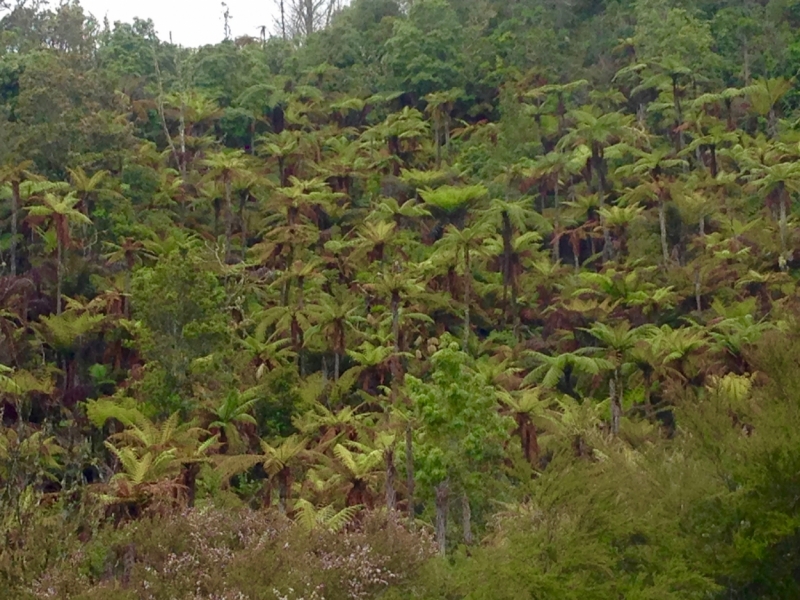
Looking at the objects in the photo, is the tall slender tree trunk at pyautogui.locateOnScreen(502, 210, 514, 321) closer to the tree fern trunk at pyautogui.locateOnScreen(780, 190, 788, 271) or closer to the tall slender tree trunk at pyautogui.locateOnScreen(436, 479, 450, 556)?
the tree fern trunk at pyautogui.locateOnScreen(780, 190, 788, 271)

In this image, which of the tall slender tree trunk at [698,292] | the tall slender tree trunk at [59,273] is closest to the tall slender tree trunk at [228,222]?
the tall slender tree trunk at [59,273]

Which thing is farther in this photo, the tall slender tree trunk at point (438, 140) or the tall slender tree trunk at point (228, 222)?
the tall slender tree trunk at point (438, 140)

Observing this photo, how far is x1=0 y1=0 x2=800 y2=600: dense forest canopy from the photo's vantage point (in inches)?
383

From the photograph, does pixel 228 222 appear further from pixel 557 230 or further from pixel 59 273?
pixel 557 230

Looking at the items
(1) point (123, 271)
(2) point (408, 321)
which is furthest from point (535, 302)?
(1) point (123, 271)

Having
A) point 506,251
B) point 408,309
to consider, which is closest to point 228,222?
point 408,309

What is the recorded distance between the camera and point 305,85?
39.4m

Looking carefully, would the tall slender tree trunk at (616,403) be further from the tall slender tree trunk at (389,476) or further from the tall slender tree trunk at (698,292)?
the tall slender tree trunk at (389,476)

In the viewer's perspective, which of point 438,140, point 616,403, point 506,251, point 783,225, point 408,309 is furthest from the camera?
point 438,140

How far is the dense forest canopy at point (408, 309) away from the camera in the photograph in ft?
31.9

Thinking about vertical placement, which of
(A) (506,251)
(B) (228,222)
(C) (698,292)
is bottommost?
(C) (698,292)

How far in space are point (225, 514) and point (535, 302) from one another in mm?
16922

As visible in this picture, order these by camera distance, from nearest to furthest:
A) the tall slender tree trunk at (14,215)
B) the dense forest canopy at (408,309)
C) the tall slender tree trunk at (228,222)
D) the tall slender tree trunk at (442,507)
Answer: the dense forest canopy at (408,309) < the tall slender tree trunk at (442,507) < the tall slender tree trunk at (14,215) < the tall slender tree trunk at (228,222)

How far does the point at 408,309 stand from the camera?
24984 mm
